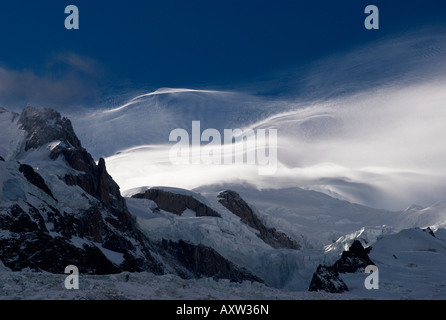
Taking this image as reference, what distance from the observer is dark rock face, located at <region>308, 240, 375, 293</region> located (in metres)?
155

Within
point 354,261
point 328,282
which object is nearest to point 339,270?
point 354,261

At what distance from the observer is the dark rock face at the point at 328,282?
154 metres

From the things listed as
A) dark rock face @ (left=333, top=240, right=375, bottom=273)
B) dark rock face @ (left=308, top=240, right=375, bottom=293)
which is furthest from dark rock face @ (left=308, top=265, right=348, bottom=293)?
dark rock face @ (left=333, top=240, right=375, bottom=273)

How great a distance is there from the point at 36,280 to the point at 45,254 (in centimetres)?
8175

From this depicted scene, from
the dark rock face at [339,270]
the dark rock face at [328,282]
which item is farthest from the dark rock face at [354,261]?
the dark rock face at [328,282]

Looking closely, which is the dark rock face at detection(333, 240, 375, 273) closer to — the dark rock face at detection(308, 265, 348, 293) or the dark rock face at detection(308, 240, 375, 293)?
the dark rock face at detection(308, 240, 375, 293)

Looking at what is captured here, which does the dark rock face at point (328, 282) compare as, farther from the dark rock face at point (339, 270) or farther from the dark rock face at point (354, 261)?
the dark rock face at point (354, 261)

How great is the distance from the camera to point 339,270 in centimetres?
17925

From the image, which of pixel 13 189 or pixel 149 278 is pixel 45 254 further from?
pixel 149 278

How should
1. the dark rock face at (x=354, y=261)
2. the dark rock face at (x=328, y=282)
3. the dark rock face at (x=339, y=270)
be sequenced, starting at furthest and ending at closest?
the dark rock face at (x=354, y=261), the dark rock face at (x=339, y=270), the dark rock face at (x=328, y=282)

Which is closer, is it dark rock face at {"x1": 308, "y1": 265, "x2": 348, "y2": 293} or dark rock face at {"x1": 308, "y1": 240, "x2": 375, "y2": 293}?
dark rock face at {"x1": 308, "y1": 265, "x2": 348, "y2": 293}

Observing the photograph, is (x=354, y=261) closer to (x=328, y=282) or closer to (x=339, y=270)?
(x=339, y=270)
